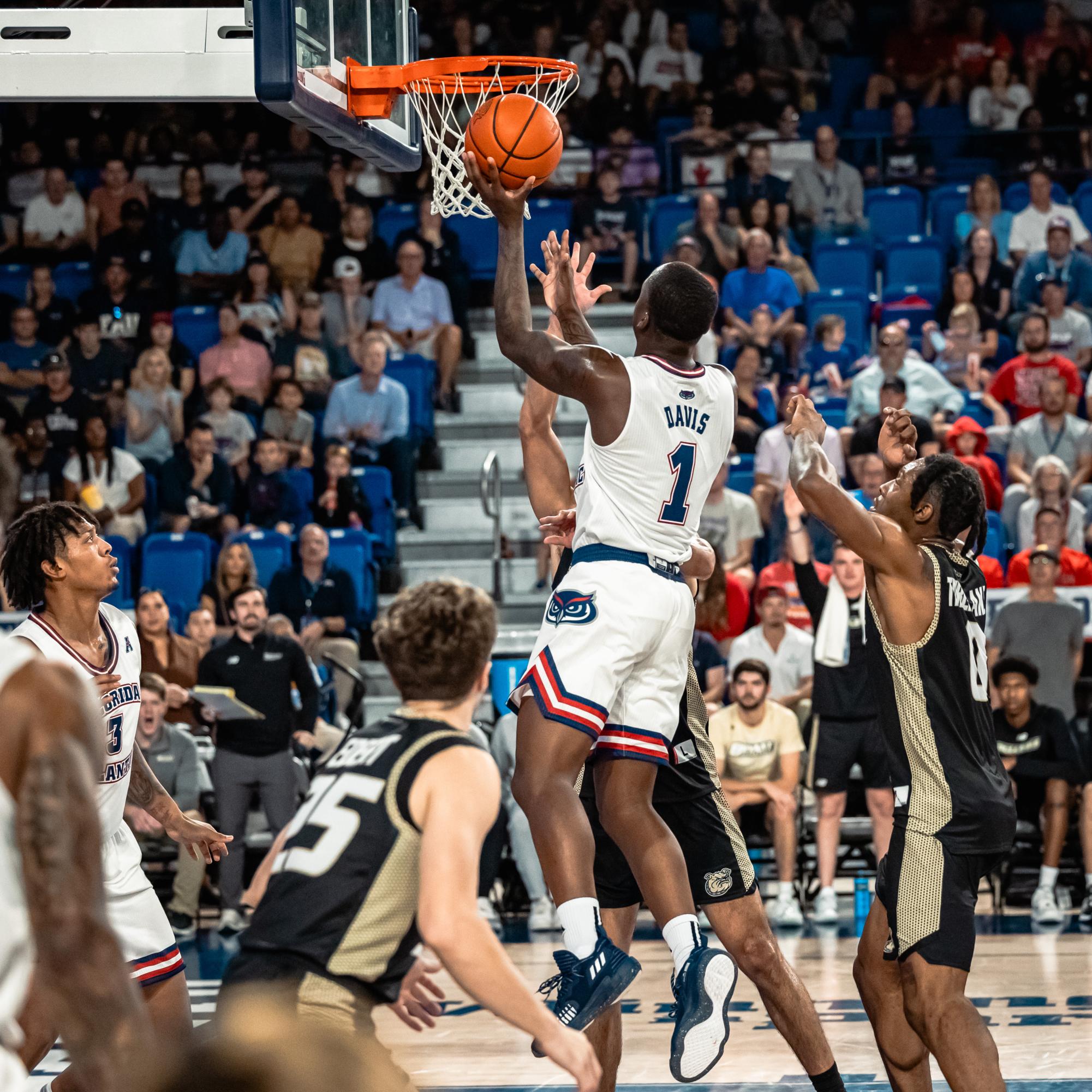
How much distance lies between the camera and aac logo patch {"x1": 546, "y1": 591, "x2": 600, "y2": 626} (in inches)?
184

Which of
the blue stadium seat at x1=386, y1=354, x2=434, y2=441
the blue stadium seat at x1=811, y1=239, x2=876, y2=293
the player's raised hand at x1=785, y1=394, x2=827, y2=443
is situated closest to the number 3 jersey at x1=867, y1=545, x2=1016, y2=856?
the player's raised hand at x1=785, y1=394, x2=827, y2=443

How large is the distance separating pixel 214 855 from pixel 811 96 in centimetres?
1292

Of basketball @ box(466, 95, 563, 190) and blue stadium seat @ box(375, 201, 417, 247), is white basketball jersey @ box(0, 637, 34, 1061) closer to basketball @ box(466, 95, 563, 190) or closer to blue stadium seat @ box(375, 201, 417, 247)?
basketball @ box(466, 95, 563, 190)

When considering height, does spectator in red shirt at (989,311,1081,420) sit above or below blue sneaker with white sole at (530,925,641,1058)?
above

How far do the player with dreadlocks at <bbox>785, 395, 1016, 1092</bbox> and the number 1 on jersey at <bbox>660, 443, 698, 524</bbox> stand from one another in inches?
12.4

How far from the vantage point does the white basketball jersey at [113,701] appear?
4.79 meters

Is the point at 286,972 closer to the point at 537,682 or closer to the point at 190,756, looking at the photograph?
the point at 537,682

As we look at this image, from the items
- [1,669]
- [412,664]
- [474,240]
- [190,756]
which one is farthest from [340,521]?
[1,669]

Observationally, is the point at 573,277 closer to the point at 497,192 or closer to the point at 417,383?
the point at 497,192

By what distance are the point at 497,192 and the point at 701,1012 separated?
7.89ft

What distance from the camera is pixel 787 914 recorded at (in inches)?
375

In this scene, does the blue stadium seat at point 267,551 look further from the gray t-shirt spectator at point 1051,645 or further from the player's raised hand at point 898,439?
the player's raised hand at point 898,439

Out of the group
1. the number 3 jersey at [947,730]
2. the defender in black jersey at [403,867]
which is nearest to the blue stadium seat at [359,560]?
the number 3 jersey at [947,730]

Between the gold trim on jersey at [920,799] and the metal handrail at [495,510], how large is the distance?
262 inches
